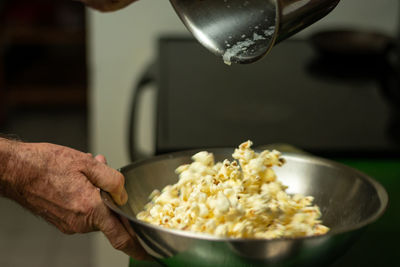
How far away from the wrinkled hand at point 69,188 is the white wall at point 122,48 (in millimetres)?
1617

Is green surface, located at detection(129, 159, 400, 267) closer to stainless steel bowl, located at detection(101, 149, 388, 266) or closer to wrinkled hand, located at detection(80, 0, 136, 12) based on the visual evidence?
stainless steel bowl, located at detection(101, 149, 388, 266)

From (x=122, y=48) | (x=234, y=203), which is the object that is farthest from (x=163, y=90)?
(x=234, y=203)

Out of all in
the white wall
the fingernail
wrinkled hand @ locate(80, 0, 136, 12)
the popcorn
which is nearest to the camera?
the popcorn

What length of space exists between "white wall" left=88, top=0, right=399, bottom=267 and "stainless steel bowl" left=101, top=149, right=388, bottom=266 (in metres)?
1.57

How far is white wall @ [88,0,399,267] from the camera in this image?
2.75 meters

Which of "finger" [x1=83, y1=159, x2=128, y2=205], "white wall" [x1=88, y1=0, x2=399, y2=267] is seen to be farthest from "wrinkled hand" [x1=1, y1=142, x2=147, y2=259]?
"white wall" [x1=88, y1=0, x2=399, y2=267]

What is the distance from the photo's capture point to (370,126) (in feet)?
6.47

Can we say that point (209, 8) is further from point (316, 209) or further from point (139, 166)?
point (316, 209)

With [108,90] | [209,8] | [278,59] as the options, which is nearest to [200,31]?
[209,8]

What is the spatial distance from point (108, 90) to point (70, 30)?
147 cm

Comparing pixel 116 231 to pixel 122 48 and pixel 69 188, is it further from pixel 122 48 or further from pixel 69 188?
pixel 122 48

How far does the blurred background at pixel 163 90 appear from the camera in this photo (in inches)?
75.1

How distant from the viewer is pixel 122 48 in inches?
110

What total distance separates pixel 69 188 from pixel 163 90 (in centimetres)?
105
